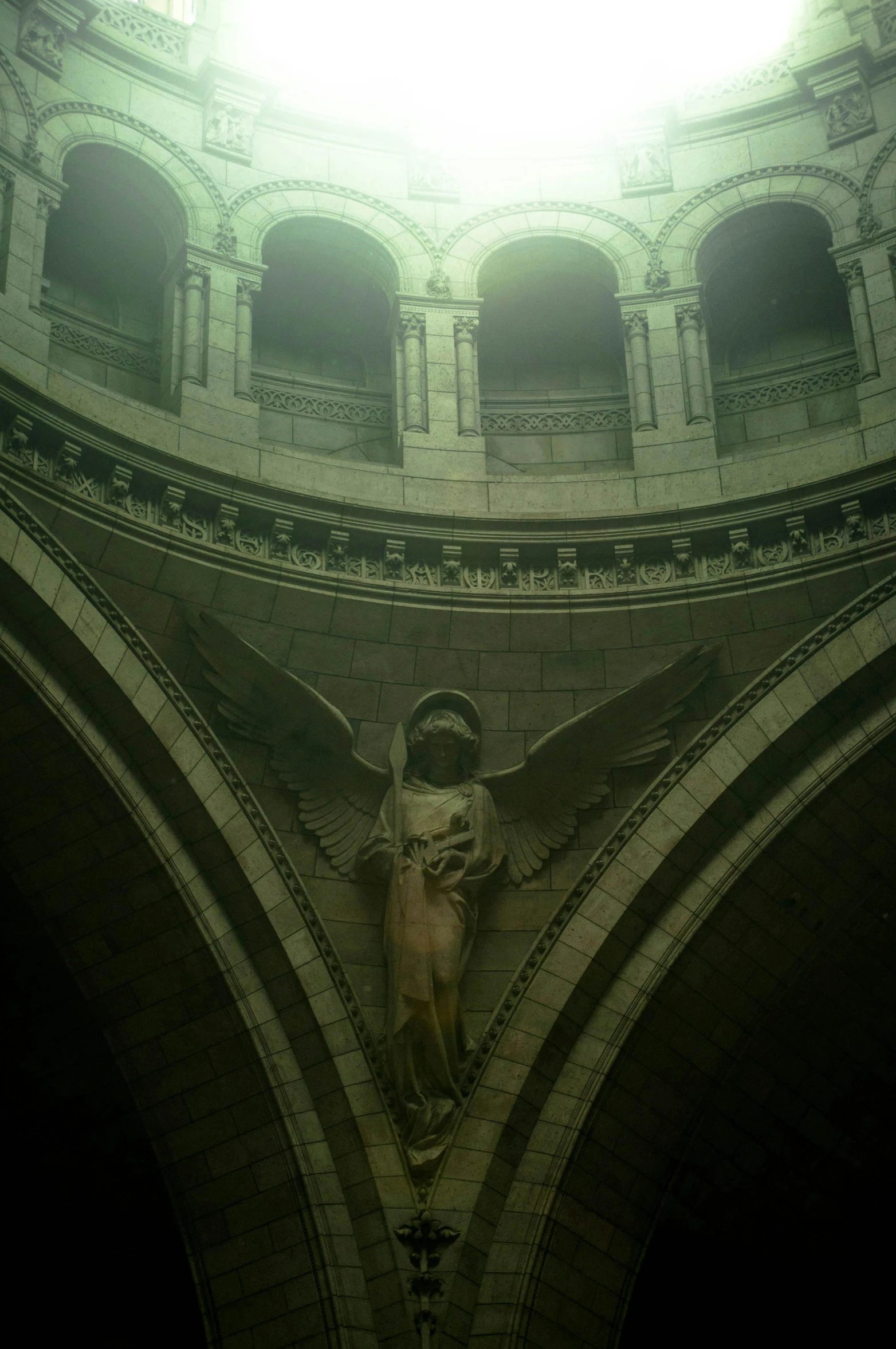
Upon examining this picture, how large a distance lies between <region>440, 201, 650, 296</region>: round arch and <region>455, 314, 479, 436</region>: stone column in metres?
0.47

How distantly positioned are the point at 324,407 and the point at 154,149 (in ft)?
8.19

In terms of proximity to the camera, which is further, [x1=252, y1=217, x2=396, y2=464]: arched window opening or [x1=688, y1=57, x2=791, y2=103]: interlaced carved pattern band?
[x1=688, y1=57, x2=791, y2=103]: interlaced carved pattern band

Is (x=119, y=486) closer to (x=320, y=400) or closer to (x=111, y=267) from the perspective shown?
(x=320, y=400)

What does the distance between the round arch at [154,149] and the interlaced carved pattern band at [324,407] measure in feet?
4.29

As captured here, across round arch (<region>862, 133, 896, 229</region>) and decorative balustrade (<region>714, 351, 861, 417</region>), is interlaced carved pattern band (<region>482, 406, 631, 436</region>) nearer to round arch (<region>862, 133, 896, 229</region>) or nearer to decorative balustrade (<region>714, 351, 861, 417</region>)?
decorative balustrade (<region>714, 351, 861, 417</region>)

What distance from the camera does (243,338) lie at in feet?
55.2

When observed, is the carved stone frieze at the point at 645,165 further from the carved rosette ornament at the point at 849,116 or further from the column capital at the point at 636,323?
the carved rosette ornament at the point at 849,116

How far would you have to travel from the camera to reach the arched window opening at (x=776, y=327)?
1752 cm

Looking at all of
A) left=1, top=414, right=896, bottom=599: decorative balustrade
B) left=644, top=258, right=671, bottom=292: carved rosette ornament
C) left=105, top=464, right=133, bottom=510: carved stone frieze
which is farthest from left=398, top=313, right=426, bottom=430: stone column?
left=105, top=464, right=133, bottom=510: carved stone frieze

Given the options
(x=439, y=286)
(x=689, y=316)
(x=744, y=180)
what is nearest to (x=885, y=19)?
(x=744, y=180)

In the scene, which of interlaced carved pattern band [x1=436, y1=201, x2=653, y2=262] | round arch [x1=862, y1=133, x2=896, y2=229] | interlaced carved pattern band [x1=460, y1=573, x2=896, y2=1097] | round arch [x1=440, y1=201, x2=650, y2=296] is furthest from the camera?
interlaced carved pattern band [x1=436, y1=201, x2=653, y2=262]

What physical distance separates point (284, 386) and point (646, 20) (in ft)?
16.4

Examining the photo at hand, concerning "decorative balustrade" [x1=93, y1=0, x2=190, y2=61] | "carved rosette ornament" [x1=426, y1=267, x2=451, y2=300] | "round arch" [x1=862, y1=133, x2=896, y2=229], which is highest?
"decorative balustrade" [x1=93, y1=0, x2=190, y2=61]

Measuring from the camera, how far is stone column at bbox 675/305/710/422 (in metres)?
16.9
